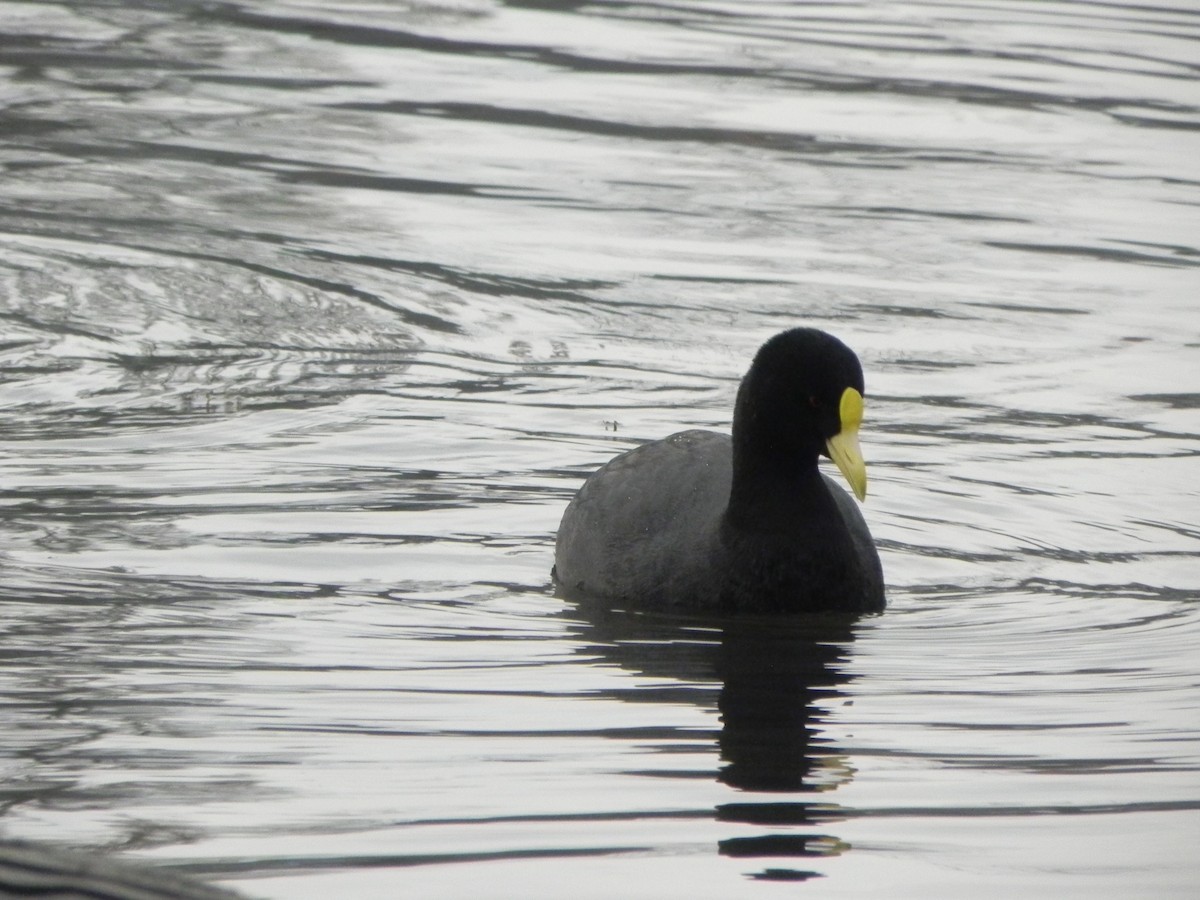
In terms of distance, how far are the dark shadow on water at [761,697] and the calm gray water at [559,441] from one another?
0.9 inches

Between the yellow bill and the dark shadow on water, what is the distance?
46 cm

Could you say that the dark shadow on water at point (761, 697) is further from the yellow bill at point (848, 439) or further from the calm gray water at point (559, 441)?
the yellow bill at point (848, 439)

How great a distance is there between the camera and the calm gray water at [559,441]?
418cm

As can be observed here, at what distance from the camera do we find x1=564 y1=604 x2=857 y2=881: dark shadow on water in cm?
408

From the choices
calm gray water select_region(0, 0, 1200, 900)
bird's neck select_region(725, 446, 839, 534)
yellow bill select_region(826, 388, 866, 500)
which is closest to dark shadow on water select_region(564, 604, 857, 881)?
calm gray water select_region(0, 0, 1200, 900)

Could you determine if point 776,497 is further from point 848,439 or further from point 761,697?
point 761,697

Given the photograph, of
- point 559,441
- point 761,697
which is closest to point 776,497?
point 761,697

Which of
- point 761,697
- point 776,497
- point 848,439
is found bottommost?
point 761,697

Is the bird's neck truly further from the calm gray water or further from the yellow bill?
the calm gray water

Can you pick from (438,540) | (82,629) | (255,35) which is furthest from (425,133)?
(82,629)

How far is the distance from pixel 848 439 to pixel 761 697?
1229 millimetres

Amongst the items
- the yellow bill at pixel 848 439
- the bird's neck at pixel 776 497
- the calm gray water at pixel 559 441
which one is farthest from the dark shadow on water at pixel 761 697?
the yellow bill at pixel 848 439

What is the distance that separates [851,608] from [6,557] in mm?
2535

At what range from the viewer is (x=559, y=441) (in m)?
7.96
